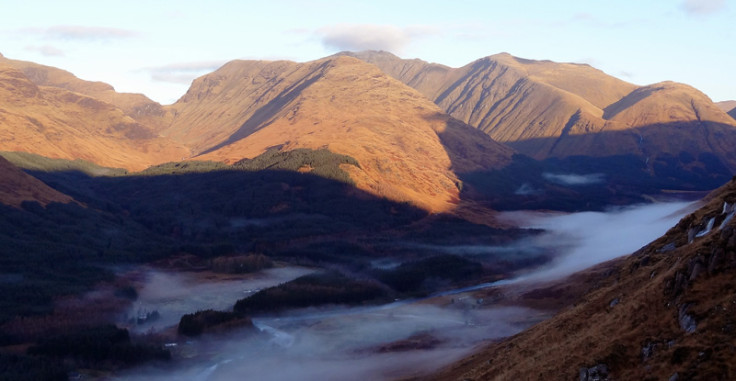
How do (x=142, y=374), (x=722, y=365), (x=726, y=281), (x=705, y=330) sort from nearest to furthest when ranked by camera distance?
(x=722, y=365), (x=705, y=330), (x=726, y=281), (x=142, y=374)

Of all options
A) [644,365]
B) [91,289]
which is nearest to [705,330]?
[644,365]

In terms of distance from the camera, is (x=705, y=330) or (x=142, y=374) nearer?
(x=705, y=330)

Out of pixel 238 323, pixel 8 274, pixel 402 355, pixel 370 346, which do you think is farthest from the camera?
pixel 8 274

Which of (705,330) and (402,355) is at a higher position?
(705,330)

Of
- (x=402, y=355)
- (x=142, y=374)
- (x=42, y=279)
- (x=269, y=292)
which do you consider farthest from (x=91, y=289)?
(x=402, y=355)

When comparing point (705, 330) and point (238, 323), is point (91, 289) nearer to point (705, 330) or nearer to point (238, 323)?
point (238, 323)

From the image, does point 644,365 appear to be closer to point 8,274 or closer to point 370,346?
point 370,346
